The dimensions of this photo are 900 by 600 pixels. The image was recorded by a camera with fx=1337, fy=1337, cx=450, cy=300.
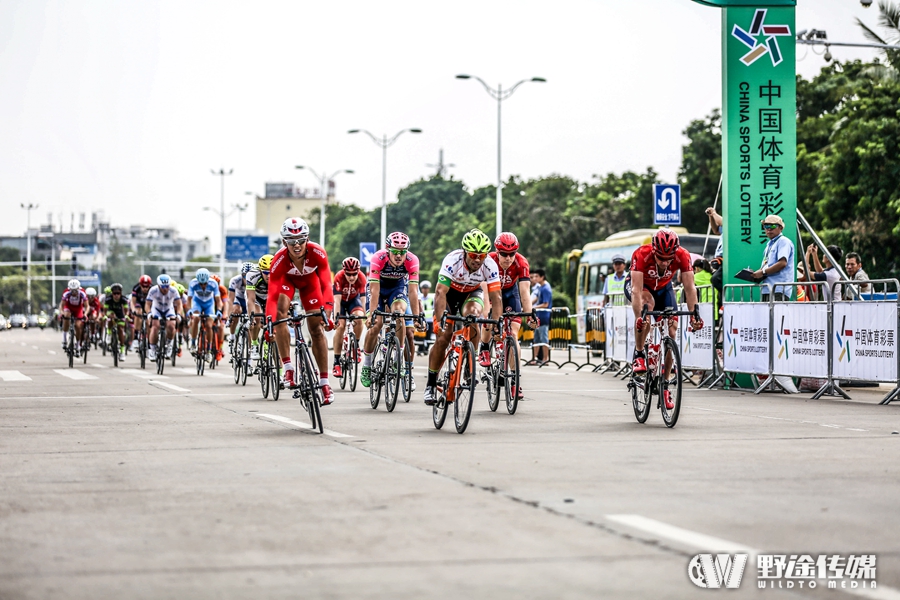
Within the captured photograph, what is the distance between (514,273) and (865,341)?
15.1 feet

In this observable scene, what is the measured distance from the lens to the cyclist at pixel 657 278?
41.4 feet

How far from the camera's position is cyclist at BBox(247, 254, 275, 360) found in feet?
61.0

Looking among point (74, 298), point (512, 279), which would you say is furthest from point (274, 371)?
point (74, 298)

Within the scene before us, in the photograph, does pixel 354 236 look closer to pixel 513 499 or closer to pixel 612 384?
pixel 612 384

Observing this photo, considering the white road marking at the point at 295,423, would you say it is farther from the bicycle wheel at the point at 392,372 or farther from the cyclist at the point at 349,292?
the cyclist at the point at 349,292

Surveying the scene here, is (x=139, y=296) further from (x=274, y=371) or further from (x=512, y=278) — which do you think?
(x=512, y=278)

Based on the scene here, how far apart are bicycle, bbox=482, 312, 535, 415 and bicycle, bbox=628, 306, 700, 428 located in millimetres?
1582

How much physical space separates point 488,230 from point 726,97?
225ft

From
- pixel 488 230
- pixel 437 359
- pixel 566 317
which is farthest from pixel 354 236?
pixel 437 359

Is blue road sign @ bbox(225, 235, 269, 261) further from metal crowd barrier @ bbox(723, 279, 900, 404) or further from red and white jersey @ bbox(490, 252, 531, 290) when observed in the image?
red and white jersey @ bbox(490, 252, 531, 290)

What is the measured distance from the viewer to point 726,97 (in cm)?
2009

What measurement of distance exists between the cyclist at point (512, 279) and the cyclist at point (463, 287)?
46.8 inches

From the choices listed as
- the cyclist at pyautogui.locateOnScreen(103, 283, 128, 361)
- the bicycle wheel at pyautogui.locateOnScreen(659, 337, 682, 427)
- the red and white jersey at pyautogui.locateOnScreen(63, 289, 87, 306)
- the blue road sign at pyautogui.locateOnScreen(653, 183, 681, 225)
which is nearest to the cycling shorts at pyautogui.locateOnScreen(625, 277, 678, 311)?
the bicycle wheel at pyautogui.locateOnScreen(659, 337, 682, 427)

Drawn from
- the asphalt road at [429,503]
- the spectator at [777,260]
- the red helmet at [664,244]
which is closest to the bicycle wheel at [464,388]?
the asphalt road at [429,503]
